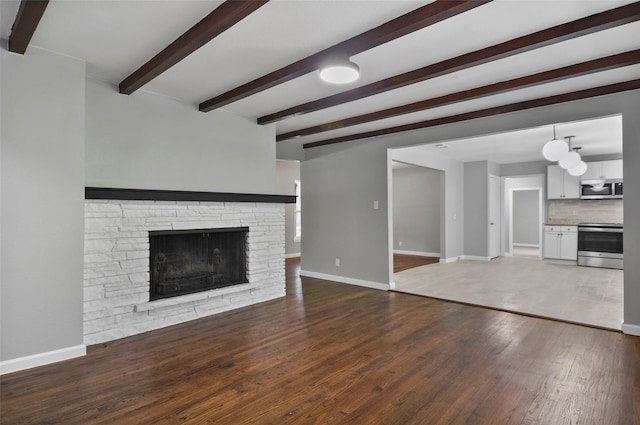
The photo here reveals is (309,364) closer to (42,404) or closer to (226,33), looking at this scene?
(42,404)

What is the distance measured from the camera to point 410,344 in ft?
10.5

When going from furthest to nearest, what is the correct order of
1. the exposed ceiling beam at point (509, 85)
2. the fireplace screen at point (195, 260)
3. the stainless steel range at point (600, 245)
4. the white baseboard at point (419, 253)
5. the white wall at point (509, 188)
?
the white wall at point (509, 188)
the white baseboard at point (419, 253)
the stainless steel range at point (600, 245)
the fireplace screen at point (195, 260)
the exposed ceiling beam at point (509, 85)

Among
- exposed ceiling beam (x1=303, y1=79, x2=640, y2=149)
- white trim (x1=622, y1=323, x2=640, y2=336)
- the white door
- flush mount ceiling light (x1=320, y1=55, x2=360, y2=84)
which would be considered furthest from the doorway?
flush mount ceiling light (x1=320, y1=55, x2=360, y2=84)

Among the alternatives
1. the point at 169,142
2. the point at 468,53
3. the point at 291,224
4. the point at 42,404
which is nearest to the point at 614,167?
the point at 468,53

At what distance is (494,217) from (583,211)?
185cm

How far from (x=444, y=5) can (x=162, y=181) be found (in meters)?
3.13

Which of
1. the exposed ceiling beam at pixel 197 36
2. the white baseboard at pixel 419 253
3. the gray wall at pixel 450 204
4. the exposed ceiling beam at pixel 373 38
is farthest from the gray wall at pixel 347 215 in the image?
the white baseboard at pixel 419 253

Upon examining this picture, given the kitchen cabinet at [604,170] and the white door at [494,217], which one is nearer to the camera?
the kitchen cabinet at [604,170]

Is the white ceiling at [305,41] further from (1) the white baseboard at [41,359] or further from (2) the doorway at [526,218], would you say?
(2) the doorway at [526,218]

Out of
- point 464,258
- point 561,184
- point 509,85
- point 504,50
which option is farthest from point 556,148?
point 464,258

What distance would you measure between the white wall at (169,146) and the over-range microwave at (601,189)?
712 cm

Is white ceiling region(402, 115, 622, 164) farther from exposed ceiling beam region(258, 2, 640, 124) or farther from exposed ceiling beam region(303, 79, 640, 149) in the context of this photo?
exposed ceiling beam region(258, 2, 640, 124)

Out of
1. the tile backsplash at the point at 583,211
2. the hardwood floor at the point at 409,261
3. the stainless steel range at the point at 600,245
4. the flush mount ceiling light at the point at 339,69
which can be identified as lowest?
the hardwood floor at the point at 409,261

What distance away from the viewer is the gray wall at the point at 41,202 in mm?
2662
